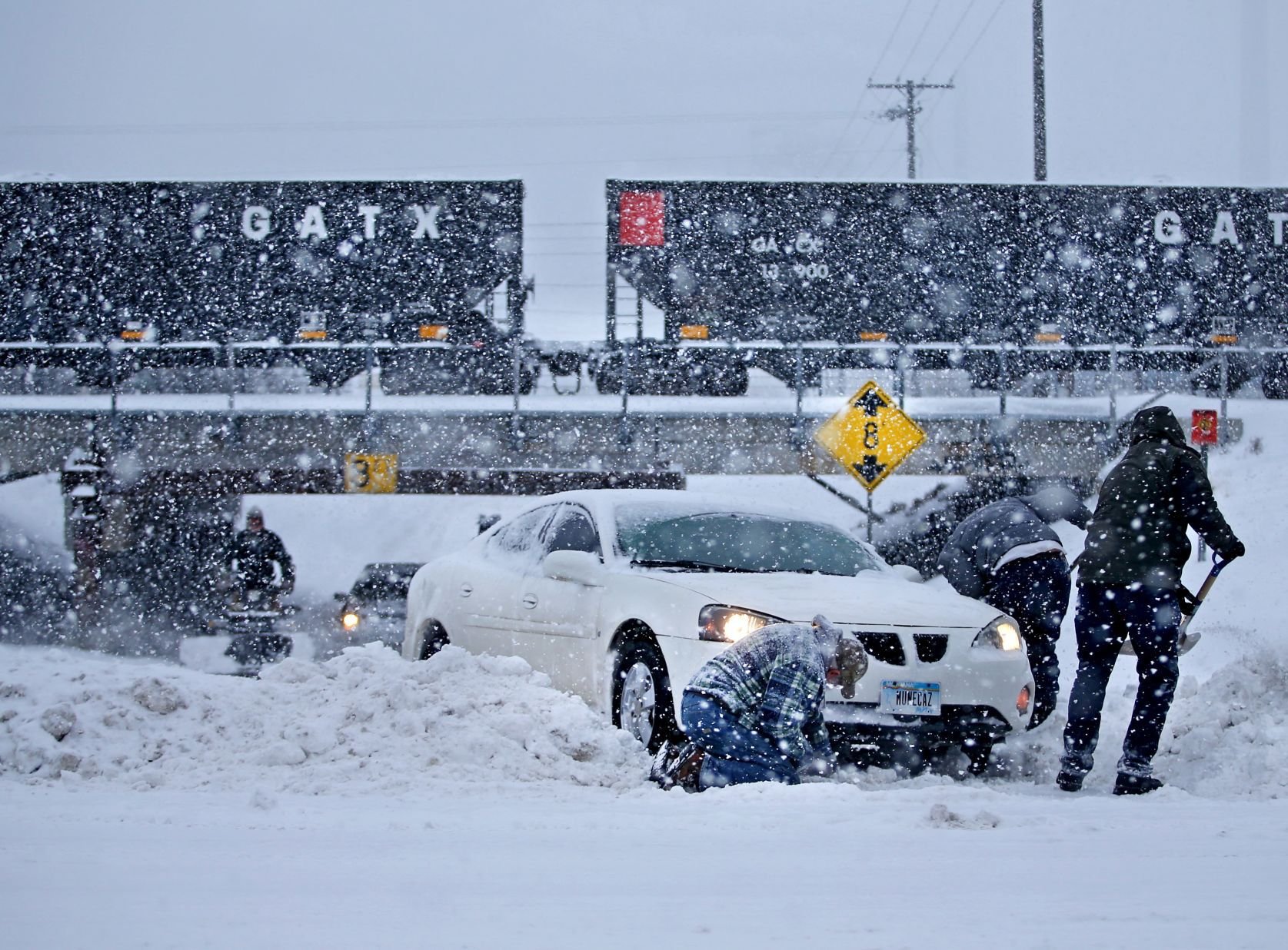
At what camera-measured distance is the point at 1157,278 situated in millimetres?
20125

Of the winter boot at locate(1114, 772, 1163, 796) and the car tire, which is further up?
the car tire

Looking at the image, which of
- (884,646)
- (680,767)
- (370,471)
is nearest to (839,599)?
(884,646)

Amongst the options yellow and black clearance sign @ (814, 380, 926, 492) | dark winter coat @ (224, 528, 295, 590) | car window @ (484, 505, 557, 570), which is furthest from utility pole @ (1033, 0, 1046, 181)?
car window @ (484, 505, 557, 570)

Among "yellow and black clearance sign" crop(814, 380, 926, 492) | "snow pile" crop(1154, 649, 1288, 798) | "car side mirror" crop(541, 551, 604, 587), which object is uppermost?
"yellow and black clearance sign" crop(814, 380, 926, 492)

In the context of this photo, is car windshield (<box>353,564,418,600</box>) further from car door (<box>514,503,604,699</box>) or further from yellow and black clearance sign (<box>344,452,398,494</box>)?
car door (<box>514,503,604,699</box>)

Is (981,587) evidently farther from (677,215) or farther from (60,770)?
(677,215)

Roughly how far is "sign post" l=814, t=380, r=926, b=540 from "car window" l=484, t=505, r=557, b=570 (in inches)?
228

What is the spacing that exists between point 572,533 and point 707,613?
1729mm

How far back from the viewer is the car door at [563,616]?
6.71 metres

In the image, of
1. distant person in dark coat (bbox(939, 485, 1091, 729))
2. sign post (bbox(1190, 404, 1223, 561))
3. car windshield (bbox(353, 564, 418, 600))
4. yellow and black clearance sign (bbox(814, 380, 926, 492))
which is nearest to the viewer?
distant person in dark coat (bbox(939, 485, 1091, 729))

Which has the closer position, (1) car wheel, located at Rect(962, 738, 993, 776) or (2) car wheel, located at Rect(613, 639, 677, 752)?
(2) car wheel, located at Rect(613, 639, 677, 752)

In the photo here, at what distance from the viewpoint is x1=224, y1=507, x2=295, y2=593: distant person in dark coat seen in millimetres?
14180

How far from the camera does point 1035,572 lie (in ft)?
24.7

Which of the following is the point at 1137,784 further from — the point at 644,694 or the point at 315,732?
the point at 315,732
